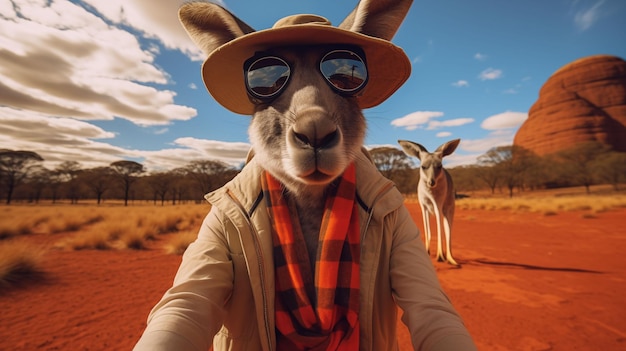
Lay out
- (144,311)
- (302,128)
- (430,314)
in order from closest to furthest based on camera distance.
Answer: (430,314)
(302,128)
(144,311)

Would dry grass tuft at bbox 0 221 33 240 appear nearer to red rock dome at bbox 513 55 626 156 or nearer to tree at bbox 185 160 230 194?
tree at bbox 185 160 230 194

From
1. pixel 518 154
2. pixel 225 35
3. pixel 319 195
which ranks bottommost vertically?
pixel 319 195

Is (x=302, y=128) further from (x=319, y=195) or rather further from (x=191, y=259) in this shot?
(x=191, y=259)

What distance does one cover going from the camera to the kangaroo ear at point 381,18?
1871 millimetres

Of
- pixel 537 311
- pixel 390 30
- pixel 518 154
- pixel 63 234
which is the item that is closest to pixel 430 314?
pixel 390 30

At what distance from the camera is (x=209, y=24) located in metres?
1.86

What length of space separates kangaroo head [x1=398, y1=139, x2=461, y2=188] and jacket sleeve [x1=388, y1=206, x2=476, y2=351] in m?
5.27

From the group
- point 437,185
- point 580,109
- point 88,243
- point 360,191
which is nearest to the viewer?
point 360,191

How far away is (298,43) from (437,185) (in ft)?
19.8

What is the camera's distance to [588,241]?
31.1 feet

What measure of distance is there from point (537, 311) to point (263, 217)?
5.11 m

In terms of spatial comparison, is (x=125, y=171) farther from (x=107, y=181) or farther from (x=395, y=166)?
(x=395, y=166)

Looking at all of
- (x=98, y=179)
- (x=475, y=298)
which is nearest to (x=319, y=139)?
(x=475, y=298)

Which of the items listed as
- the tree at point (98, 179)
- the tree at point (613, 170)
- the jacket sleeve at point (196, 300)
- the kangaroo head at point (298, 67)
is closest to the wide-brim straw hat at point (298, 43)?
the kangaroo head at point (298, 67)
